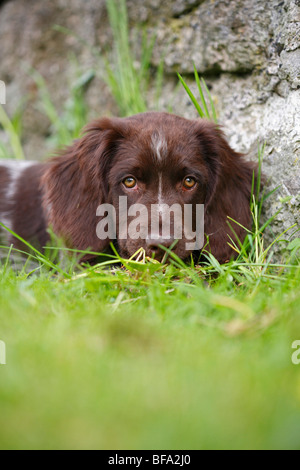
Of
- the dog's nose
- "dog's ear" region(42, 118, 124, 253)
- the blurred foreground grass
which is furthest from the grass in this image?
"dog's ear" region(42, 118, 124, 253)

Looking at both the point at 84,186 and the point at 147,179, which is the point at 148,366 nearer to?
the point at 147,179

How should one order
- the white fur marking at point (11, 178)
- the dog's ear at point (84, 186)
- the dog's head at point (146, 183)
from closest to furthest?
the dog's head at point (146, 183) → the dog's ear at point (84, 186) → the white fur marking at point (11, 178)

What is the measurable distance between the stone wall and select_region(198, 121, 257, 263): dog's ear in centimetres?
16

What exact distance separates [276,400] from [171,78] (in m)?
3.23

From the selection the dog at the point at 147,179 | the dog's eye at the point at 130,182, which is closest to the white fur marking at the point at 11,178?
the dog at the point at 147,179

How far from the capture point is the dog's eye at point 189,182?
8.95ft

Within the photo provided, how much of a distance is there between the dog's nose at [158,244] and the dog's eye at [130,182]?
463mm

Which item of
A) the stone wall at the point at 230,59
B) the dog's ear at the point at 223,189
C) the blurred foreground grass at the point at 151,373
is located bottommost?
the blurred foreground grass at the point at 151,373

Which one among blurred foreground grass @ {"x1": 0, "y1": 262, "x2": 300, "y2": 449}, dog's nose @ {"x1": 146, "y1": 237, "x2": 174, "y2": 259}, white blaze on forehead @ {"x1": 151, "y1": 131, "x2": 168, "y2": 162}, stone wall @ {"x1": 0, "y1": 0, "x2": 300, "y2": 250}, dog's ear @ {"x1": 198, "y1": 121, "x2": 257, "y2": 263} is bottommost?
blurred foreground grass @ {"x1": 0, "y1": 262, "x2": 300, "y2": 449}

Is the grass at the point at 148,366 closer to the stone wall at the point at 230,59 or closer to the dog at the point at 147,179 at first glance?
the dog at the point at 147,179

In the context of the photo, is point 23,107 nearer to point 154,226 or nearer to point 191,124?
point 191,124

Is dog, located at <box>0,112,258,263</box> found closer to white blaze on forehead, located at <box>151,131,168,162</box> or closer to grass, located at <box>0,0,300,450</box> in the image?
white blaze on forehead, located at <box>151,131,168,162</box>

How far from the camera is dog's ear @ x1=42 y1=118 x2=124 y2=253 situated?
2.79 metres
